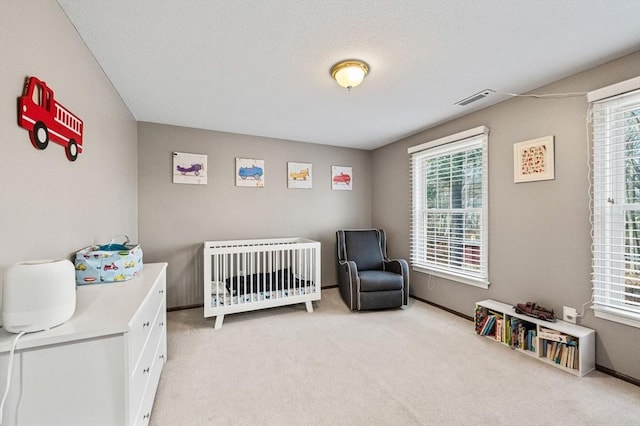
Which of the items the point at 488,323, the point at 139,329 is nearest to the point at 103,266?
the point at 139,329

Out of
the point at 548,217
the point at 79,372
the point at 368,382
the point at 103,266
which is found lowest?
the point at 368,382

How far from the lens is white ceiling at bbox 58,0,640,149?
1507mm

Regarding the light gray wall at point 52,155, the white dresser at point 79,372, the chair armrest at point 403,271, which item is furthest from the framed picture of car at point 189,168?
the chair armrest at point 403,271

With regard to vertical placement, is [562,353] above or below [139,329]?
below

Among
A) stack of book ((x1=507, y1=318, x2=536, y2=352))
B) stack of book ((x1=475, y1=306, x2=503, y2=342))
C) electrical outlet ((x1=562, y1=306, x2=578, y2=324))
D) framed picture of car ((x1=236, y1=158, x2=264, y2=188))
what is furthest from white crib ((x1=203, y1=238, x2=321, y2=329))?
electrical outlet ((x1=562, y1=306, x2=578, y2=324))

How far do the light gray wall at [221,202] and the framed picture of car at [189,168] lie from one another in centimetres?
6

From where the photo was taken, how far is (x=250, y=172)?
383 cm

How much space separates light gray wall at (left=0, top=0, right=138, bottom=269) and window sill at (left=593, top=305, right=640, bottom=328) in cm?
348

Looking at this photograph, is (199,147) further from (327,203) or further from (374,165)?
(374,165)

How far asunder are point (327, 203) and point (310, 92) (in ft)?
6.92

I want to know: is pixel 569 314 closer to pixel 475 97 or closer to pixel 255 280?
pixel 475 97

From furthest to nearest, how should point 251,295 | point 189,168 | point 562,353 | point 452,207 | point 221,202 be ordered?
point 221,202 → point 189,168 → point 452,207 → point 251,295 → point 562,353

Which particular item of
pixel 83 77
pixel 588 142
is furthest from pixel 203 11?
pixel 588 142

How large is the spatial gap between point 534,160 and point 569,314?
52.2 inches
